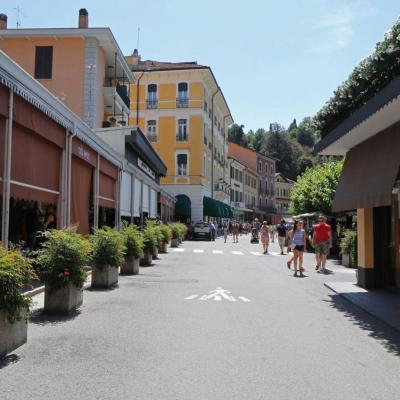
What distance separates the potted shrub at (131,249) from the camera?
14491 millimetres

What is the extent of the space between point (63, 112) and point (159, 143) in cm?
4316

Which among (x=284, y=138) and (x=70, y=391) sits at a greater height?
(x=284, y=138)

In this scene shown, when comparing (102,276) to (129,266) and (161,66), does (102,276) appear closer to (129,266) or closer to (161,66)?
(129,266)

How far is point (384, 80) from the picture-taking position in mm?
21062

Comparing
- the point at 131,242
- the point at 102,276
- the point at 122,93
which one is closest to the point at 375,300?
the point at 102,276

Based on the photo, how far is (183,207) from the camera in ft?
178

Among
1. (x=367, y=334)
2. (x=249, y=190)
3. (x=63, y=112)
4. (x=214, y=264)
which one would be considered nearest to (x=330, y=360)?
(x=367, y=334)

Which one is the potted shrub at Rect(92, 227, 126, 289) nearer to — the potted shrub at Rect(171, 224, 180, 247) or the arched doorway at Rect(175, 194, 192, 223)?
the potted shrub at Rect(171, 224, 180, 247)

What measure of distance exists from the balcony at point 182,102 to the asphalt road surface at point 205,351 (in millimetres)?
45381

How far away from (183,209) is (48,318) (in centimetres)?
4614

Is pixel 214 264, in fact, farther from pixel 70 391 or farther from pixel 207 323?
pixel 70 391

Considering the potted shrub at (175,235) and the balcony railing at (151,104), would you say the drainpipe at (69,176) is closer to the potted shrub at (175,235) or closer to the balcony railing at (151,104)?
the potted shrub at (175,235)

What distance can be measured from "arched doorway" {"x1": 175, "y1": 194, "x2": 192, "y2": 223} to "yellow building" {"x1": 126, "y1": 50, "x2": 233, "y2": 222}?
0.10 metres

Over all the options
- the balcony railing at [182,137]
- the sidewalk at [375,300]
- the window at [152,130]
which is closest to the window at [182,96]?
the balcony railing at [182,137]
